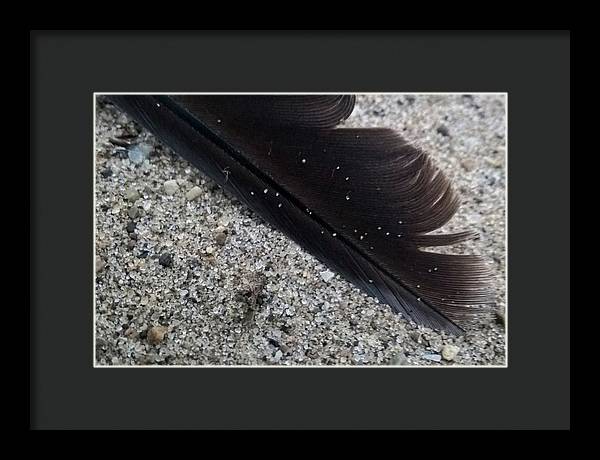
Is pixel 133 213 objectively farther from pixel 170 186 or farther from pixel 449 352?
pixel 449 352

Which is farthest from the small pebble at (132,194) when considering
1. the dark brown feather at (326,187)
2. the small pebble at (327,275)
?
the small pebble at (327,275)

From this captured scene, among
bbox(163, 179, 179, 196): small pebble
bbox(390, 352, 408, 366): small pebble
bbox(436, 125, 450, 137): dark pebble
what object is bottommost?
bbox(390, 352, 408, 366): small pebble

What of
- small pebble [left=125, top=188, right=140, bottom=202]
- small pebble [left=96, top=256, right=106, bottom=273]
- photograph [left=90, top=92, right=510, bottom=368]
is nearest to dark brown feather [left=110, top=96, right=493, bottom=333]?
photograph [left=90, top=92, right=510, bottom=368]

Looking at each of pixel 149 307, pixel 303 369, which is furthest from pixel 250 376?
pixel 149 307

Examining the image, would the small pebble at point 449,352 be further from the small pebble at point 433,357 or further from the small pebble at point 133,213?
the small pebble at point 133,213

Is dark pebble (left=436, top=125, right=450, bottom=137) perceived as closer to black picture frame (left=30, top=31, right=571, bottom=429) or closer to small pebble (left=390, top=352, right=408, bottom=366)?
black picture frame (left=30, top=31, right=571, bottom=429)
